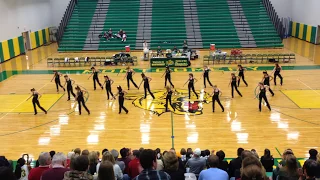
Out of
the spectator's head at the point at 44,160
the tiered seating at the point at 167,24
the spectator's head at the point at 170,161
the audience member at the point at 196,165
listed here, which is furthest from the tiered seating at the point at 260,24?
the spectator's head at the point at 44,160

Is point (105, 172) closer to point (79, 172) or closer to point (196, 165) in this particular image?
point (79, 172)

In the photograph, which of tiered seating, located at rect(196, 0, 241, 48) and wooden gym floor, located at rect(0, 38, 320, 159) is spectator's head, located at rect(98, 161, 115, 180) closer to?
wooden gym floor, located at rect(0, 38, 320, 159)

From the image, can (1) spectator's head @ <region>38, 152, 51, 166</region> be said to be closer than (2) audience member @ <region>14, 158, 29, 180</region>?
Yes

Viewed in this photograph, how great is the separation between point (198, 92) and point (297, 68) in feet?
31.7

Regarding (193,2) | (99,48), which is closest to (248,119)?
(99,48)

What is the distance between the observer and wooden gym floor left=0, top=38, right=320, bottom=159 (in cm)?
1208

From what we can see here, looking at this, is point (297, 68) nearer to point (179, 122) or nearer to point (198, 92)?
point (198, 92)

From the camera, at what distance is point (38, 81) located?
21.8 meters

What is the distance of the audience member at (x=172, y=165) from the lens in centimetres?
547

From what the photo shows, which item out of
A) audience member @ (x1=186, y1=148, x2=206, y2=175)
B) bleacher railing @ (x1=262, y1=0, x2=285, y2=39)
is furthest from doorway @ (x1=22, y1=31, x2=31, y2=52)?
audience member @ (x1=186, y1=148, x2=206, y2=175)

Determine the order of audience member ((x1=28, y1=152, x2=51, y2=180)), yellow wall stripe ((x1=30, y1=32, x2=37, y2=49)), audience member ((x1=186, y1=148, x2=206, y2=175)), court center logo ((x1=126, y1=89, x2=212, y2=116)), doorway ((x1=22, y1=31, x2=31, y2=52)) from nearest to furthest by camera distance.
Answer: audience member ((x1=28, y1=152, x2=51, y2=180)) < audience member ((x1=186, y1=148, x2=206, y2=175)) < court center logo ((x1=126, y1=89, x2=212, y2=116)) < doorway ((x1=22, y1=31, x2=31, y2=52)) < yellow wall stripe ((x1=30, y1=32, x2=37, y2=49))

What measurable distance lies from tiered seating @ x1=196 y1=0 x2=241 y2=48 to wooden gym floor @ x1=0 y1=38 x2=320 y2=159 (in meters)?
12.1

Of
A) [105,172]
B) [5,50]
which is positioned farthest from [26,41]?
[105,172]

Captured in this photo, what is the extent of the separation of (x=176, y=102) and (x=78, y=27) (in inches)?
880
